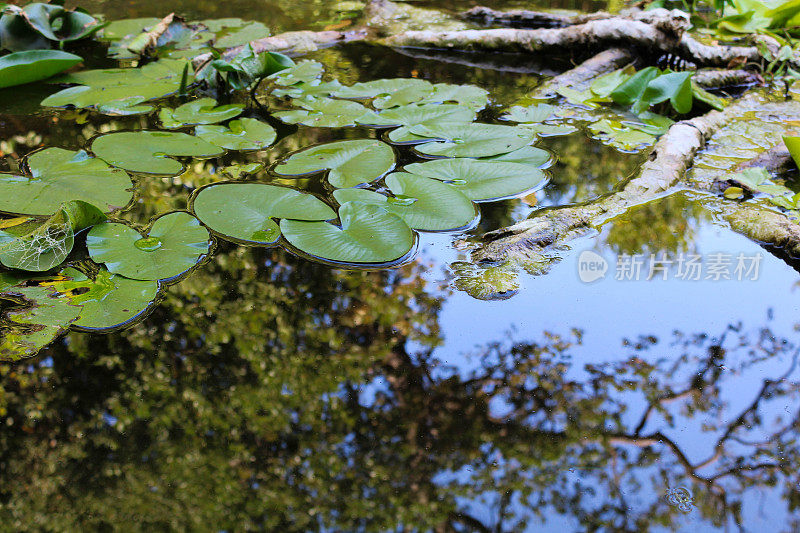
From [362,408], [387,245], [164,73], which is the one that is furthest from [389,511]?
[164,73]

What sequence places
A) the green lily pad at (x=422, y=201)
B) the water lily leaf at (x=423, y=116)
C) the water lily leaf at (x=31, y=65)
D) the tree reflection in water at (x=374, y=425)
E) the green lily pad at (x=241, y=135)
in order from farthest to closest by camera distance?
the water lily leaf at (x=31, y=65), the water lily leaf at (x=423, y=116), the green lily pad at (x=241, y=135), the green lily pad at (x=422, y=201), the tree reflection in water at (x=374, y=425)

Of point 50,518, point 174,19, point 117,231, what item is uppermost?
point 174,19

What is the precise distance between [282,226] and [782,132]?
79.5 inches

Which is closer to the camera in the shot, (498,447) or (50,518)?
(50,518)

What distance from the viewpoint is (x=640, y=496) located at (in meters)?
1.03

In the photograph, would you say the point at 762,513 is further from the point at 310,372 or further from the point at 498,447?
the point at 310,372

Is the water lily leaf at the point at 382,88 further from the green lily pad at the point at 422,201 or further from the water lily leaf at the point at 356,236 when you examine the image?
the water lily leaf at the point at 356,236

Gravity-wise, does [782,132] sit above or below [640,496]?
above

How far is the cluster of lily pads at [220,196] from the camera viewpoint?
1.47 metres

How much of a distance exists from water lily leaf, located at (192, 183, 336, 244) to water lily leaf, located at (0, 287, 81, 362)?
1.44 ft

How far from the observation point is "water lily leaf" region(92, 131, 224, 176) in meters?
2.01

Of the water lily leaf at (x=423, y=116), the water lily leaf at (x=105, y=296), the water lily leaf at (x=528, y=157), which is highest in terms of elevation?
the water lily leaf at (x=423, y=116)

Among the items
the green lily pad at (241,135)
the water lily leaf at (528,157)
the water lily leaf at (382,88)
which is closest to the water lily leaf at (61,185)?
the green lily pad at (241,135)

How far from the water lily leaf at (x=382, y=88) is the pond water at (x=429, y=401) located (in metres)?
1.19
